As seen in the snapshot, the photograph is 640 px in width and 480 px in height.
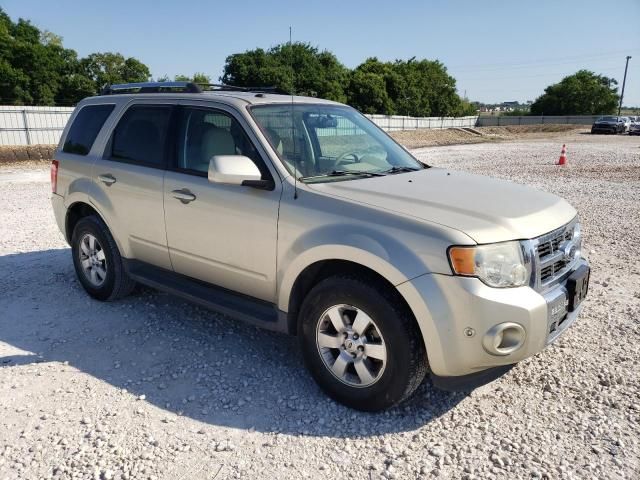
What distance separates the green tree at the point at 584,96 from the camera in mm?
83375

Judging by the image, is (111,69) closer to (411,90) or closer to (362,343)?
(411,90)

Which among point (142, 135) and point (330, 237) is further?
point (142, 135)

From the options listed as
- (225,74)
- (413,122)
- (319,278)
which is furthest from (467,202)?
(225,74)

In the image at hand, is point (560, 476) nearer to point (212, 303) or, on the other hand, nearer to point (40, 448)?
point (212, 303)

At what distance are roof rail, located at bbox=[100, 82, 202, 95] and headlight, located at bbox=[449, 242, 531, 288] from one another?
9.10 ft

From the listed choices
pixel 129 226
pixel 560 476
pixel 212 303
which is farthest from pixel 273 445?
pixel 129 226

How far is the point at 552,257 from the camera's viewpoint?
3152 millimetres

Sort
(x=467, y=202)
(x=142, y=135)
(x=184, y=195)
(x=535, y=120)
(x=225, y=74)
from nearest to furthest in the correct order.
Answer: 1. (x=467, y=202)
2. (x=184, y=195)
3. (x=142, y=135)
4. (x=225, y=74)
5. (x=535, y=120)

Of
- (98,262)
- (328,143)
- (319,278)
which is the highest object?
(328,143)

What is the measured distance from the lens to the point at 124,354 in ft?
13.3

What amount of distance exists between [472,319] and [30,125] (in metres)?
24.5

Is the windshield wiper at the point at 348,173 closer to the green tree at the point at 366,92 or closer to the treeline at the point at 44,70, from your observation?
the treeline at the point at 44,70

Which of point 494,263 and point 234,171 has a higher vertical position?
point 234,171

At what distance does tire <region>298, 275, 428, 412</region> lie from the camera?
3.01 m
